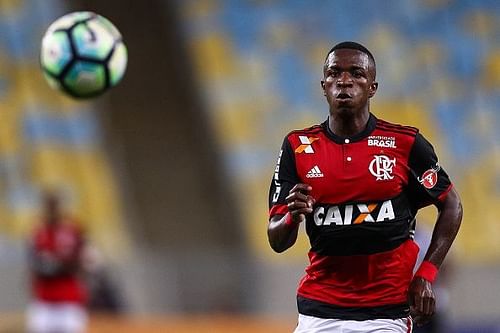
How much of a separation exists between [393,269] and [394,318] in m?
0.20

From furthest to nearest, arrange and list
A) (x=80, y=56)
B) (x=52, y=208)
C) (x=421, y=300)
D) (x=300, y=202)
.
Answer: (x=52, y=208) → (x=80, y=56) → (x=421, y=300) → (x=300, y=202)

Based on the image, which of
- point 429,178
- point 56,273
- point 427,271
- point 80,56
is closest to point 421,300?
point 427,271

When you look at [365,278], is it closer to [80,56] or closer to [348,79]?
[348,79]

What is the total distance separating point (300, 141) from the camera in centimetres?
483

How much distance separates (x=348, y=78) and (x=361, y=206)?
0.50 meters

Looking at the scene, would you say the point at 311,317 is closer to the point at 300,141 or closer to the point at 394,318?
the point at 394,318

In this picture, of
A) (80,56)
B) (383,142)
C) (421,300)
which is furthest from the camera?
(80,56)

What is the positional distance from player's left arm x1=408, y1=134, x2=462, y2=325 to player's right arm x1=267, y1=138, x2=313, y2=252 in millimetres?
488

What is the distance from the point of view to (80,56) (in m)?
6.35

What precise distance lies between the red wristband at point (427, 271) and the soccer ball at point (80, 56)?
236 centimetres

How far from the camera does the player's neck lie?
4.78m

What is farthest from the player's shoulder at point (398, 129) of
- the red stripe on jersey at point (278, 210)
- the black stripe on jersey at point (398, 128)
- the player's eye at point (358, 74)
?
the red stripe on jersey at point (278, 210)

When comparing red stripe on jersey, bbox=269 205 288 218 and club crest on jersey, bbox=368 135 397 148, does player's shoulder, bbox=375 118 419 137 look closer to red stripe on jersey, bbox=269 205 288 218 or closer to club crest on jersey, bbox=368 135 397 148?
club crest on jersey, bbox=368 135 397 148

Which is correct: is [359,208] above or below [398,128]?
below
